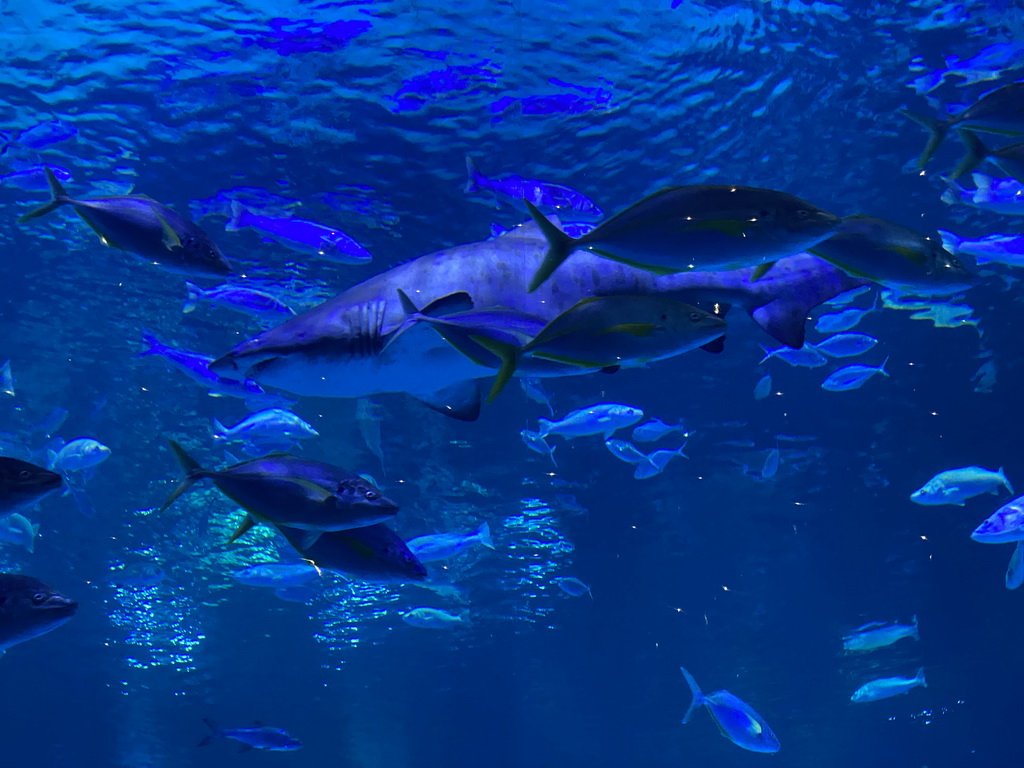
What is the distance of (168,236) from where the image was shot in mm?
2900

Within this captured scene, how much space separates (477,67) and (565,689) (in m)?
36.5

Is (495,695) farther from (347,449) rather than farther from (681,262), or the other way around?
(681,262)

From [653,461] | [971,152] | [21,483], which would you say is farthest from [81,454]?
[971,152]

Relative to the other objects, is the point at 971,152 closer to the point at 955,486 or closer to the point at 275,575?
the point at 955,486

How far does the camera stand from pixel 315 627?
2933 cm

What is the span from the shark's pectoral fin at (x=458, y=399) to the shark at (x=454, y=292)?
0.80 feet

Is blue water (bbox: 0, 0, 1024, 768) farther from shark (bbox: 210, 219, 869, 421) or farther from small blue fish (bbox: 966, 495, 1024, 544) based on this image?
shark (bbox: 210, 219, 869, 421)

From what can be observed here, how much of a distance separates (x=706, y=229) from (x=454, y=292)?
124 cm

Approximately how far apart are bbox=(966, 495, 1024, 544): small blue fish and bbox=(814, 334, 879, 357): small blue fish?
8.62ft

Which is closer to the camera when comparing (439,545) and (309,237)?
(309,237)

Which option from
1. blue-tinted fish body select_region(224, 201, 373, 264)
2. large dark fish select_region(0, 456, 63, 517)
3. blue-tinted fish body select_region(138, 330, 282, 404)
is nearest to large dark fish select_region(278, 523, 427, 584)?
large dark fish select_region(0, 456, 63, 517)

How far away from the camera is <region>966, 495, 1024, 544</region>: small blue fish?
8266 millimetres

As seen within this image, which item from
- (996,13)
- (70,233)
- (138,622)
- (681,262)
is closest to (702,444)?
(996,13)

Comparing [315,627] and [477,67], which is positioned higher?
[477,67]
